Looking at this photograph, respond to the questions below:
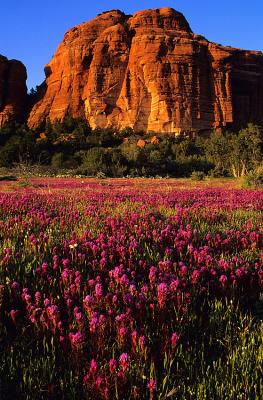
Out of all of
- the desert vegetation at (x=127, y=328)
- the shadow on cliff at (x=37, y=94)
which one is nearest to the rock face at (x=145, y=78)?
the shadow on cliff at (x=37, y=94)

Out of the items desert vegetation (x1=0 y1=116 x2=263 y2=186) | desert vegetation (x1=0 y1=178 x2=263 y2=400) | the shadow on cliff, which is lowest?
desert vegetation (x1=0 y1=178 x2=263 y2=400)

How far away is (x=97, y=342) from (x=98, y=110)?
102 m

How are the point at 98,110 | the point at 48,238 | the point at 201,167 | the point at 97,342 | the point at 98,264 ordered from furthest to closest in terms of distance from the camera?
the point at 98,110, the point at 201,167, the point at 48,238, the point at 98,264, the point at 97,342

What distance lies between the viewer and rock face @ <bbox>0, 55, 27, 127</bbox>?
10900cm

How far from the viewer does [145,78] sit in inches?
3994

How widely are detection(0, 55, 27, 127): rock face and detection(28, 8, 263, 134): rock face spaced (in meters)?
5.81

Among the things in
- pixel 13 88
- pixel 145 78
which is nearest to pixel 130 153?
pixel 145 78

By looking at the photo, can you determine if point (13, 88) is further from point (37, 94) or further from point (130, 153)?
point (130, 153)

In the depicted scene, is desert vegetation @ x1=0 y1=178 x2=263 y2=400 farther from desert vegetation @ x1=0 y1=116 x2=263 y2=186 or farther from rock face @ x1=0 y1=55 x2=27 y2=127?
rock face @ x1=0 y1=55 x2=27 y2=127

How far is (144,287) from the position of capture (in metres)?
2.67

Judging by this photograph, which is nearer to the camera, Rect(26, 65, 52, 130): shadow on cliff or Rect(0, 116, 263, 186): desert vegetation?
Rect(0, 116, 263, 186): desert vegetation

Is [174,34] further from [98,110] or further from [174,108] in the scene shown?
[98,110]

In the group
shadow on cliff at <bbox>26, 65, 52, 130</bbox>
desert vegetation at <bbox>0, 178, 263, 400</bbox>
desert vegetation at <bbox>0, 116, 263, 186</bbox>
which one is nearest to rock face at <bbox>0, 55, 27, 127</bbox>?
shadow on cliff at <bbox>26, 65, 52, 130</bbox>

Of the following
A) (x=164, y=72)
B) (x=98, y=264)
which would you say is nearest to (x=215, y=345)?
(x=98, y=264)
